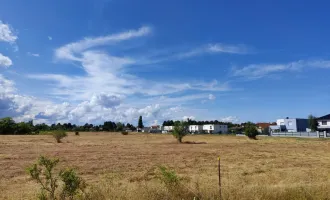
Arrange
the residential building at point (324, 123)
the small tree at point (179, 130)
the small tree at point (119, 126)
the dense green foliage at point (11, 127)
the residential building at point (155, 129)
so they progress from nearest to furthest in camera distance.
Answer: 1. the small tree at point (179, 130)
2. the residential building at point (324, 123)
3. the dense green foliage at point (11, 127)
4. the small tree at point (119, 126)
5. the residential building at point (155, 129)

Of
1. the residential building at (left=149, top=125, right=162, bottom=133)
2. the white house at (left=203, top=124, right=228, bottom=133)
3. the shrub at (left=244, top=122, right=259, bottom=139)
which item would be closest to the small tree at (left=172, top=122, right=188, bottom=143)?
the shrub at (left=244, top=122, right=259, bottom=139)

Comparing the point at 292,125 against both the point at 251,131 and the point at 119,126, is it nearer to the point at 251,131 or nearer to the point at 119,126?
the point at 251,131

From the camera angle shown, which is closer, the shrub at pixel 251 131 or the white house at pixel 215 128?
the shrub at pixel 251 131

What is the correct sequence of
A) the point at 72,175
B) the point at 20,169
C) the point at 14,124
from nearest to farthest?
the point at 72,175 < the point at 20,169 < the point at 14,124

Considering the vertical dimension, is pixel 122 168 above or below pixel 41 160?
below

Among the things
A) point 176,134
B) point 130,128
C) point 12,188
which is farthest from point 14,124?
point 12,188

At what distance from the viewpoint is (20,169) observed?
17203 mm

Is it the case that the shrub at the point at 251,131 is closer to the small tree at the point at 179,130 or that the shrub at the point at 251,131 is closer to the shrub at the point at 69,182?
the small tree at the point at 179,130

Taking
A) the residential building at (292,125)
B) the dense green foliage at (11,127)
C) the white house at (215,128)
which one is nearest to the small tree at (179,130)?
the residential building at (292,125)

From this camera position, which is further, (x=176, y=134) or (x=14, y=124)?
(x=14, y=124)

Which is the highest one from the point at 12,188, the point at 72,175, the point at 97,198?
the point at 72,175

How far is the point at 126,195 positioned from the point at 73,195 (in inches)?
46.0

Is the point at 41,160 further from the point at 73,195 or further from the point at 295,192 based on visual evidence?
the point at 295,192

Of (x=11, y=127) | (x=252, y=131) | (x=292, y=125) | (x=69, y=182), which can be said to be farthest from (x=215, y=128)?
(x=69, y=182)
